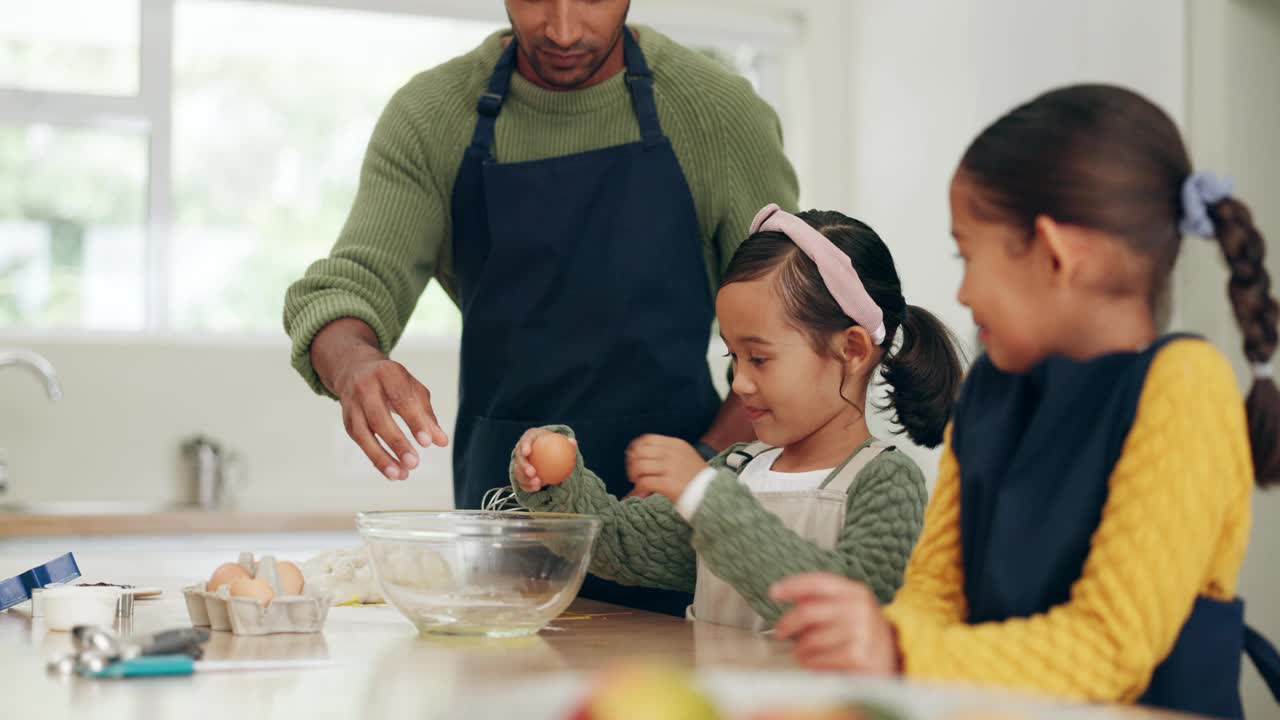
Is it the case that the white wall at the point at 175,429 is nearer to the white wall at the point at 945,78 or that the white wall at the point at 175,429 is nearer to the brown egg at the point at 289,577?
the white wall at the point at 945,78

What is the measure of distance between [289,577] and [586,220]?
28.6 inches

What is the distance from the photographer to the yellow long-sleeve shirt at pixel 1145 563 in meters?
0.87

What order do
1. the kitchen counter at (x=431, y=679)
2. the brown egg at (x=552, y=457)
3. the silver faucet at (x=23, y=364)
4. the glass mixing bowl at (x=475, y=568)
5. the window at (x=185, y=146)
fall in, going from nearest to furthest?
the kitchen counter at (x=431, y=679) → the glass mixing bowl at (x=475, y=568) → the brown egg at (x=552, y=457) → the silver faucet at (x=23, y=364) → the window at (x=185, y=146)

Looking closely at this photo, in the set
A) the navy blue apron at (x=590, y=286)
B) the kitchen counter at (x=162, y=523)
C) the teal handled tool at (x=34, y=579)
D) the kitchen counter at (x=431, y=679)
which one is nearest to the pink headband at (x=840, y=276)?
the navy blue apron at (x=590, y=286)

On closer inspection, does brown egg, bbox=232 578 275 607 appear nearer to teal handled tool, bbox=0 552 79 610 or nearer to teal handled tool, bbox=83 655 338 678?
teal handled tool, bbox=83 655 338 678

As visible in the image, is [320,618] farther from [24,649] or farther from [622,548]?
[622,548]

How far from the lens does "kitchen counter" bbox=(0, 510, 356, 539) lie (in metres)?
3.03

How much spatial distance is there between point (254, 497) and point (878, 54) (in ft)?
7.35

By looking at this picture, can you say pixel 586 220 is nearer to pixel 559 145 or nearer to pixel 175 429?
pixel 559 145

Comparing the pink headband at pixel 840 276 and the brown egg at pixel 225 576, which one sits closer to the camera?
the brown egg at pixel 225 576

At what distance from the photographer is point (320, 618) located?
3.95 ft

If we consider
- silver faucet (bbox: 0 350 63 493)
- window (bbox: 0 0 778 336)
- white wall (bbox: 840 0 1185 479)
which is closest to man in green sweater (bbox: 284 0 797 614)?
silver faucet (bbox: 0 350 63 493)

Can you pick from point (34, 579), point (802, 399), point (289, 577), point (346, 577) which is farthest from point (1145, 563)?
point (34, 579)

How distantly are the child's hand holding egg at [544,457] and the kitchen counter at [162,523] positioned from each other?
6.06 feet
